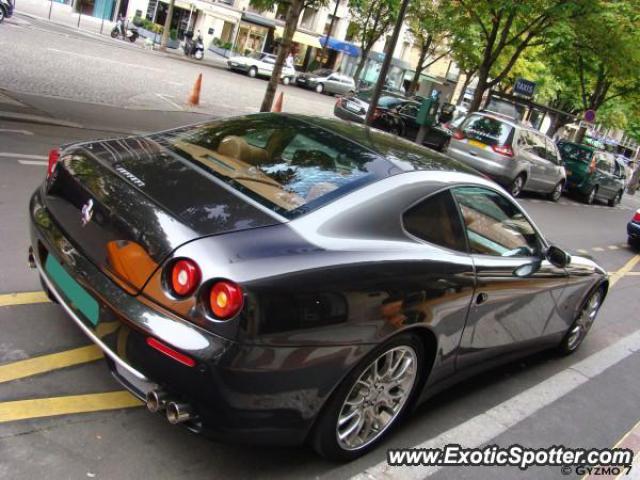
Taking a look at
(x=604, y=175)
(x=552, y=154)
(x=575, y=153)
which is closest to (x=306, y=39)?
(x=575, y=153)

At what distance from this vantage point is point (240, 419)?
8.36 ft

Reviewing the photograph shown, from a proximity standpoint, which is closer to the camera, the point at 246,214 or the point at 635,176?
the point at 246,214

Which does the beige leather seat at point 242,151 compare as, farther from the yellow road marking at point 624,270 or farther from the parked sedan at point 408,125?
the parked sedan at point 408,125

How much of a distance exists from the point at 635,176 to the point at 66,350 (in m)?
38.3

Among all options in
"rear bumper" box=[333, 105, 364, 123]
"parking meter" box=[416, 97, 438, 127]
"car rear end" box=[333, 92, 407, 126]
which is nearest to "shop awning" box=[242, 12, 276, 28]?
"car rear end" box=[333, 92, 407, 126]

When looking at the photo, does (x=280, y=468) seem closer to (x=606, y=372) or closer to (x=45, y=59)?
(x=606, y=372)

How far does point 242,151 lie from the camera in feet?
11.6

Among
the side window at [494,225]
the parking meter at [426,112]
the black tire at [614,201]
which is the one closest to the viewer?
the side window at [494,225]

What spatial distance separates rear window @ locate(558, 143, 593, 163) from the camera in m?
19.6

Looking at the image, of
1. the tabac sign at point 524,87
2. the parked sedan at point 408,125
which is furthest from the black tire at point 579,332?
the tabac sign at point 524,87

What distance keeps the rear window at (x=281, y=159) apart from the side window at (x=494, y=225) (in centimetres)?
63

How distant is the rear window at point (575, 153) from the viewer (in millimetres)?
19641

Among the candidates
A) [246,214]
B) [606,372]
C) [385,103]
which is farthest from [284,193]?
[385,103]

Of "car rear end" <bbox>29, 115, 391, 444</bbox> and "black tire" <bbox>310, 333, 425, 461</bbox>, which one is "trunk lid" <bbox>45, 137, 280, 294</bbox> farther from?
"black tire" <bbox>310, 333, 425, 461</bbox>
